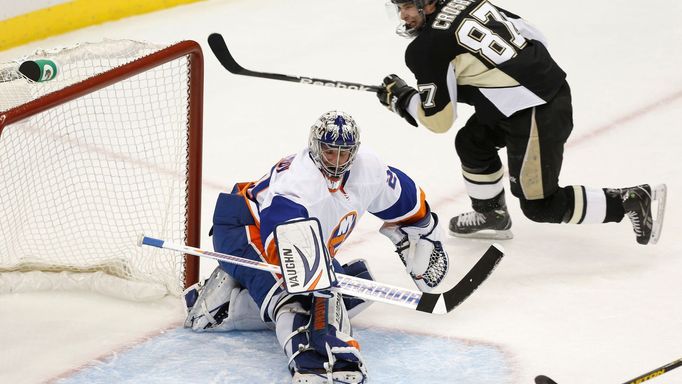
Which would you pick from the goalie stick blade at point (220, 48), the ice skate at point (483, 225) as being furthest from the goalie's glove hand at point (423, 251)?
the goalie stick blade at point (220, 48)

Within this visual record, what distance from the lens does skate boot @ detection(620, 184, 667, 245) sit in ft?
11.7

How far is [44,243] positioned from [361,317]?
3.14 feet

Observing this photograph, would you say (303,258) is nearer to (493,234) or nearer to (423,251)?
(423,251)

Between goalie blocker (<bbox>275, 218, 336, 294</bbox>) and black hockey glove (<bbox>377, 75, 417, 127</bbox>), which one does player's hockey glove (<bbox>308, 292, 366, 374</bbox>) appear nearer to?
goalie blocker (<bbox>275, 218, 336, 294</bbox>)

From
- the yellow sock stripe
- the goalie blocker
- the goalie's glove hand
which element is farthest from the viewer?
the yellow sock stripe

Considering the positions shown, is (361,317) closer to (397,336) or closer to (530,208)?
(397,336)

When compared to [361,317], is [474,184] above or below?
above

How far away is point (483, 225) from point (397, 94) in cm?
53

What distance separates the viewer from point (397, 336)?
3.18m

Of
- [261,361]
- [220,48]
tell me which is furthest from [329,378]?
[220,48]

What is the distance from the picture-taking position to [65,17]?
557cm

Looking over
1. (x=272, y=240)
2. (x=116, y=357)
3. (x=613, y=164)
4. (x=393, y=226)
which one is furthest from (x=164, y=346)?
(x=613, y=164)

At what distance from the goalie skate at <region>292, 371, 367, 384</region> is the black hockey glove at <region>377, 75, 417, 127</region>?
983 mm

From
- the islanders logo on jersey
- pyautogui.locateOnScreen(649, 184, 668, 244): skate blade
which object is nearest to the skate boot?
pyautogui.locateOnScreen(649, 184, 668, 244): skate blade
